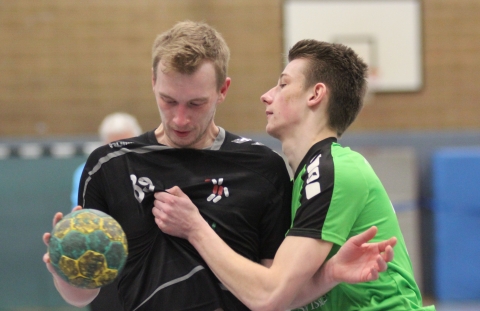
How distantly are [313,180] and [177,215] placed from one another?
0.54 metres

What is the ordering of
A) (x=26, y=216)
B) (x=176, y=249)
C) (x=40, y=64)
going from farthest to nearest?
(x=40, y=64) < (x=26, y=216) < (x=176, y=249)

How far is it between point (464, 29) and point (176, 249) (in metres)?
8.74

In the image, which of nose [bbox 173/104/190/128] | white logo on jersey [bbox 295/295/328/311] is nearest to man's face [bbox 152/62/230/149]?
nose [bbox 173/104/190/128]

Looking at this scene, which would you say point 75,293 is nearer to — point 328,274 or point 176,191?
point 176,191

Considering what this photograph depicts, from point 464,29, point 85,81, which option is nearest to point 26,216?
point 85,81

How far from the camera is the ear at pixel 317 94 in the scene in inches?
106

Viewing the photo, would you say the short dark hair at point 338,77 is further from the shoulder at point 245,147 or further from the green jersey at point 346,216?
the shoulder at point 245,147

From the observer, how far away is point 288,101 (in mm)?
2754

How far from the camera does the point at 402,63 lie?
990 cm

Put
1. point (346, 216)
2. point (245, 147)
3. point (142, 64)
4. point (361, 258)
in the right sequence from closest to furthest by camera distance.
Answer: point (361, 258) < point (346, 216) < point (245, 147) < point (142, 64)

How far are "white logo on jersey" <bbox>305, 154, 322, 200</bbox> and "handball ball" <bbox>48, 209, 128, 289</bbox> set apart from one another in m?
0.73

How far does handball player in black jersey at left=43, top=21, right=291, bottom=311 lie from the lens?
2477 mm

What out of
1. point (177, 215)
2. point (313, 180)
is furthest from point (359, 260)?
point (177, 215)

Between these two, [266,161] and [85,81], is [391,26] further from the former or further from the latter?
[266,161]
